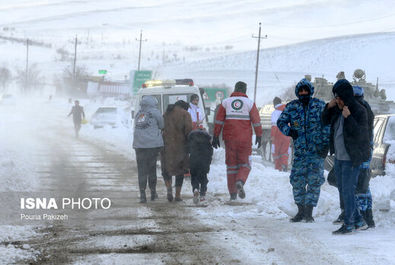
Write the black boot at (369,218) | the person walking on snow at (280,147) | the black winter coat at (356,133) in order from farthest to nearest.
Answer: the person walking on snow at (280,147) → the black boot at (369,218) → the black winter coat at (356,133)

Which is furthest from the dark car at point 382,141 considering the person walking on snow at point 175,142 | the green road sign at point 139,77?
the green road sign at point 139,77

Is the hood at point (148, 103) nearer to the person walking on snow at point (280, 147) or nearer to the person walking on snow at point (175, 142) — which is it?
the person walking on snow at point (175, 142)

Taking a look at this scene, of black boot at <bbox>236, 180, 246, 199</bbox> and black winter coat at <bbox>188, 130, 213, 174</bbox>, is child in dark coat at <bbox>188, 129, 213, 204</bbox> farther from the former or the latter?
black boot at <bbox>236, 180, 246, 199</bbox>

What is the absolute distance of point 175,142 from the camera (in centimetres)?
1041

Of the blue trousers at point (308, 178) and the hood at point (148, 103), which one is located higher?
the hood at point (148, 103)

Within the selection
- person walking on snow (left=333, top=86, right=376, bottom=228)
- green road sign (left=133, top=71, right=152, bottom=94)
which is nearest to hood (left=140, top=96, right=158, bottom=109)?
person walking on snow (left=333, top=86, right=376, bottom=228)

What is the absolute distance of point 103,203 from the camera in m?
9.55

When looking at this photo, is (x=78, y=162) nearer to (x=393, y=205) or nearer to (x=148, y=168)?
(x=148, y=168)

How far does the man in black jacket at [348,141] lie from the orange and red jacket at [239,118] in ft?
9.31

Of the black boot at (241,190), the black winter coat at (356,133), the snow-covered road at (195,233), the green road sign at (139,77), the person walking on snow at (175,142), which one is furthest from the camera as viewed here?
the green road sign at (139,77)

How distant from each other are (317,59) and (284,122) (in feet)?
360

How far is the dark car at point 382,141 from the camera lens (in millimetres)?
9484

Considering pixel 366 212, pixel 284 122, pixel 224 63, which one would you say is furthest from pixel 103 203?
pixel 224 63

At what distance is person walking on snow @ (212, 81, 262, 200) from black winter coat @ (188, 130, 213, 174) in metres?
0.27
